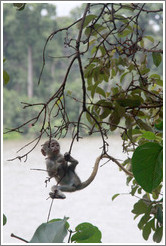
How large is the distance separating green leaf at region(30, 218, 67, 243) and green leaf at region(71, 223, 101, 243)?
0.07 meters

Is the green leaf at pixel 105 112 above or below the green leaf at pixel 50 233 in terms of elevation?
above

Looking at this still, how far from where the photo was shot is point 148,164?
45 centimetres

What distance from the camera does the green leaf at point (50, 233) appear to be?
0.49 metres

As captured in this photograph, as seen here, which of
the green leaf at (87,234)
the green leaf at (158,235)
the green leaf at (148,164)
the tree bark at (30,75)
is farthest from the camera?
the tree bark at (30,75)

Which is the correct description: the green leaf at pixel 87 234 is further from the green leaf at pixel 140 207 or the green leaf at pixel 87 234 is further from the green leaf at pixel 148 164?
the green leaf at pixel 140 207

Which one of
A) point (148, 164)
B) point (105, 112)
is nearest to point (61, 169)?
point (105, 112)

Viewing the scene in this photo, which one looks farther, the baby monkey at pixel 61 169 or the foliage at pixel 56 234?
the baby monkey at pixel 61 169

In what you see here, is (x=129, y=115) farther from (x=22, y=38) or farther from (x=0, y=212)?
(x=22, y=38)

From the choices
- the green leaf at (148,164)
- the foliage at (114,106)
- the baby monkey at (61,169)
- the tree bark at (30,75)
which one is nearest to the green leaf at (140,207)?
the foliage at (114,106)

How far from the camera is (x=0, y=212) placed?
0.52m

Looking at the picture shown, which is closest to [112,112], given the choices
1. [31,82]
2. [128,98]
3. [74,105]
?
[128,98]

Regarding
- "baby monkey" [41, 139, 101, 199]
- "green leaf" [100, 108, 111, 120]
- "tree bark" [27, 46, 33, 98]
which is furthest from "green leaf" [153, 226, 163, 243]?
"tree bark" [27, 46, 33, 98]

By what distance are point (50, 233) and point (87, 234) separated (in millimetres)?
98

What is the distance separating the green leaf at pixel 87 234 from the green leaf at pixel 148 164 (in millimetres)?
160
